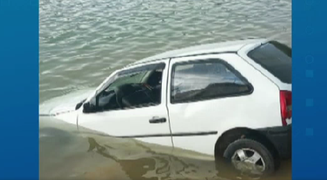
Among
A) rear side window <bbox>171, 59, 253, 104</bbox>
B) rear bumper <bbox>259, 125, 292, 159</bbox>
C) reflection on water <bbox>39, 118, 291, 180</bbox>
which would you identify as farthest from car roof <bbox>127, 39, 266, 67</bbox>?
reflection on water <bbox>39, 118, 291, 180</bbox>

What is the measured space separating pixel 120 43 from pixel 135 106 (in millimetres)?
652

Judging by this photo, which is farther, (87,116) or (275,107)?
(87,116)

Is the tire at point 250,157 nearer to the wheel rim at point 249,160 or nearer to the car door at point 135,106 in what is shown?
the wheel rim at point 249,160

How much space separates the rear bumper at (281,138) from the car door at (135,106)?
38.2 inches

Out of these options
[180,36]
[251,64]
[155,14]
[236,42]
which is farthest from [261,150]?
[155,14]

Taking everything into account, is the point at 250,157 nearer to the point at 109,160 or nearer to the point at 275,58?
the point at 275,58

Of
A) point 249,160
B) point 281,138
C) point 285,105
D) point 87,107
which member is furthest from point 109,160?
point 285,105

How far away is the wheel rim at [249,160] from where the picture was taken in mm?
3914

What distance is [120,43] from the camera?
13.8 feet

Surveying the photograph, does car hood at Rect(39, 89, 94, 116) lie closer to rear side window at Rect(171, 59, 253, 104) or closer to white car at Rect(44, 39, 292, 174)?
white car at Rect(44, 39, 292, 174)

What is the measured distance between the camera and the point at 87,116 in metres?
4.52
